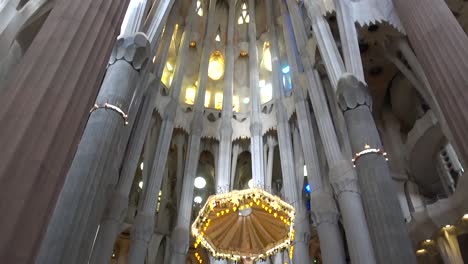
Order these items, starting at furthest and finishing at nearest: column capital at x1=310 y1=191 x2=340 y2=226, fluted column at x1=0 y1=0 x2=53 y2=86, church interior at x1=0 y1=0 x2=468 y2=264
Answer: column capital at x1=310 y1=191 x2=340 y2=226 < fluted column at x1=0 y1=0 x2=53 y2=86 < church interior at x1=0 y1=0 x2=468 y2=264

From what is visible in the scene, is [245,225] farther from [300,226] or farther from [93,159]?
[93,159]

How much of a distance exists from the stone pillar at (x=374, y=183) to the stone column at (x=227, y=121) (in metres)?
8.86

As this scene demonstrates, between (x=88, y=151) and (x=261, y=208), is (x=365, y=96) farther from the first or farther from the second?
(x=88, y=151)

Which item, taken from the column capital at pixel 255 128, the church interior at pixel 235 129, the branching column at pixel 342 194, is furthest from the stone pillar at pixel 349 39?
the column capital at pixel 255 128

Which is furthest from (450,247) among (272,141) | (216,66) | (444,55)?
(216,66)

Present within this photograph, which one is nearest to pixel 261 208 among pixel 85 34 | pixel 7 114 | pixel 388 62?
pixel 388 62

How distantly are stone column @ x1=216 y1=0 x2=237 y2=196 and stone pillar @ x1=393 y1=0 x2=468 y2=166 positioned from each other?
1282 cm

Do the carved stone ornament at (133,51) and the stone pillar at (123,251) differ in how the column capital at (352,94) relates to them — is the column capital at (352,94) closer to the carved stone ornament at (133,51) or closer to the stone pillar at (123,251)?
the carved stone ornament at (133,51)

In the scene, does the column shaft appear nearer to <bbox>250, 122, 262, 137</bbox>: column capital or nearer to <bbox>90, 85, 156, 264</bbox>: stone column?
<bbox>250, 122, 262, 137</bbox>: column capital

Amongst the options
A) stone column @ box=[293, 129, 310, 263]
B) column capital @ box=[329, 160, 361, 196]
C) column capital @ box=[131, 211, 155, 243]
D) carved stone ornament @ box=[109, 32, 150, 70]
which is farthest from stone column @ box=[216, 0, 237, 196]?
carved stone ornament @ box=[109, 32, 150, 70]

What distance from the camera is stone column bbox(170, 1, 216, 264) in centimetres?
1722

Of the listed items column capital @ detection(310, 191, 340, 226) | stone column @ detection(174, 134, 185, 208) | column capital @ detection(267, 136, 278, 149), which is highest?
column capital @ detection(267, 136, 278, 149)

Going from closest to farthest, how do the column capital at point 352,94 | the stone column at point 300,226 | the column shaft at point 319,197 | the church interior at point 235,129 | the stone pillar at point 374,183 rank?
the church interior at point 235,129 → the stone pillar at point 374,183 → the column capital at point 352,94 → the column shaft at point 319,197 → the stone column at point 300,226

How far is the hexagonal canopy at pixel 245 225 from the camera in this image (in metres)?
15.5
